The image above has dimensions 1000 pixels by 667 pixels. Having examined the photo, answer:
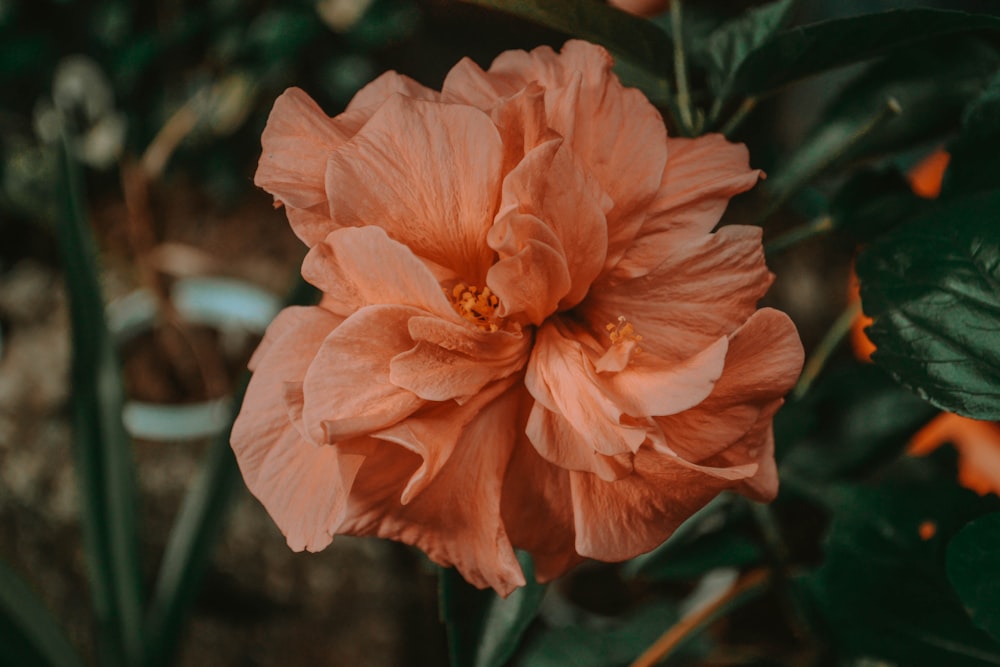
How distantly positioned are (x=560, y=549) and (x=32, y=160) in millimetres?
1160

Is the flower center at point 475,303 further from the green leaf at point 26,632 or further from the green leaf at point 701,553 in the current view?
the green leaf at point 26,632

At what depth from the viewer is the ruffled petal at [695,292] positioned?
25 centimetres

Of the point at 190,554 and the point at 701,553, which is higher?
the point at 701,553

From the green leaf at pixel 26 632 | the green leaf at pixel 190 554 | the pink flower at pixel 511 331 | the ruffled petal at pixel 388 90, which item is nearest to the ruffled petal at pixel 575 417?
the pink flower at pixel 511 331

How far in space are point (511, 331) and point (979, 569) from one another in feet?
0.66

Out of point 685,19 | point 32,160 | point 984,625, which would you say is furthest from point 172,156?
point 984,625

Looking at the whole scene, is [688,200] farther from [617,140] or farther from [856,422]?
[856,422]

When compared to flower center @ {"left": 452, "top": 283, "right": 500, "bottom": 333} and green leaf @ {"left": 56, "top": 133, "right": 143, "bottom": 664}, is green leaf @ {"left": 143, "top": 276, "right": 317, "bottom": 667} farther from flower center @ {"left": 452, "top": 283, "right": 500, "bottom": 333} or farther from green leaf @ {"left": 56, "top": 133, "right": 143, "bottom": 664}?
flower center @ {"left": 452, "top": 283, "right": 500, "bottom": 333}

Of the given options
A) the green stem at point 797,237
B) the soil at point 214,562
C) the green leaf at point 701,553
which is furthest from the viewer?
the soil at point 214,562

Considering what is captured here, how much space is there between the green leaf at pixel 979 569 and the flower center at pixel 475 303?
203 mm

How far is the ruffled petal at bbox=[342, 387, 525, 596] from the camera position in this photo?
0.26 m

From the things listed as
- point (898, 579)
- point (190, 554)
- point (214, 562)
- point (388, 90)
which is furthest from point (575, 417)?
point (214, 562)

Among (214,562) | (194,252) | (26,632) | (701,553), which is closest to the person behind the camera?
(701,553)

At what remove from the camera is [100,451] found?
63cm
